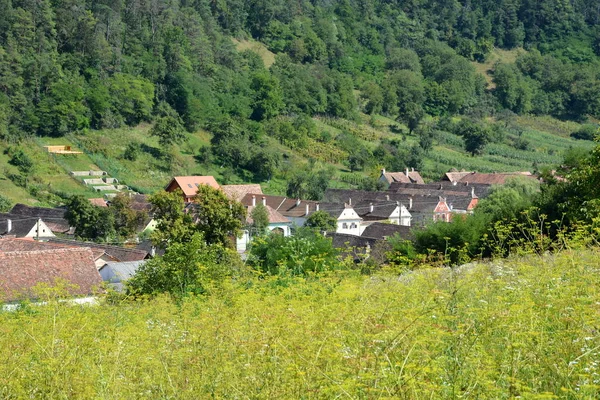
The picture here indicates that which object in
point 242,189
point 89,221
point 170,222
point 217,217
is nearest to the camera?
point 217,217

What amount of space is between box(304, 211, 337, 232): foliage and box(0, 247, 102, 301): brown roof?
26432 millimetres

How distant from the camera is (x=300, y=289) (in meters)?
8.35

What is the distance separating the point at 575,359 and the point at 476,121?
112671mm

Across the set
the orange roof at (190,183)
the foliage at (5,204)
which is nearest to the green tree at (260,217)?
the orange roof at (190,183)

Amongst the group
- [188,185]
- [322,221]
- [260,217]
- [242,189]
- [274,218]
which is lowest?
[242,189]

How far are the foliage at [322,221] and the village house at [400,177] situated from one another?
23.4 metres

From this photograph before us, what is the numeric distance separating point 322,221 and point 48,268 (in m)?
28.0

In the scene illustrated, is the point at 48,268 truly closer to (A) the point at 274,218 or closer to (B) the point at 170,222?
(B) the point at 170,222

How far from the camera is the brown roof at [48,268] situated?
19.0 meters

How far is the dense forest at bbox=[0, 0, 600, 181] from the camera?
241 ft

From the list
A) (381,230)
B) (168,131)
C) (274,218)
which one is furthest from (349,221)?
(168,131)

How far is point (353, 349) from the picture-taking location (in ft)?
16.5

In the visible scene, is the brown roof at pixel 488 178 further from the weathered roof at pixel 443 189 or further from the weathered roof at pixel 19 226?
the weathered roof at pixel 19 226

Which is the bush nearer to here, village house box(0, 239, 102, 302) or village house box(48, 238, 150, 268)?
village house box(48, 238, 150, 268)
